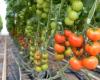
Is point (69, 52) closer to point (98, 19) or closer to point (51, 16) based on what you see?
point (98, 19)

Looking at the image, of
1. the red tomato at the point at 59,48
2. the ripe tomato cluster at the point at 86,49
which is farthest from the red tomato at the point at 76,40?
the red tomato at the point at 59,48

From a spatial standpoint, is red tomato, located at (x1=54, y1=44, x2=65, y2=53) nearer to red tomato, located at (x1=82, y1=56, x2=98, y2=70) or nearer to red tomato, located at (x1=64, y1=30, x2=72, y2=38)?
red tomato, located at (x1=64, y1=30, x2=72, y2=38)

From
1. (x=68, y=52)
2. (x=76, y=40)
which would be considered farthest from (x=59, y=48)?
(x=76, y=40)

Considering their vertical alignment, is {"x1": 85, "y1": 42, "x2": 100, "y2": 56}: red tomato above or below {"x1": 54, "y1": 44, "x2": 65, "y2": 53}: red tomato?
above

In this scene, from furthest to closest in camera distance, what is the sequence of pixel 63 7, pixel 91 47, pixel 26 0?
pixel 26 0, pixel 63 7, pixel 91 47

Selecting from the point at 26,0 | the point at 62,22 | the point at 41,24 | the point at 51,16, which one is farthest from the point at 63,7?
the point at 26,0

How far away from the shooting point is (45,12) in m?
1.43

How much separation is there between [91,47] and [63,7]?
1.13 feet

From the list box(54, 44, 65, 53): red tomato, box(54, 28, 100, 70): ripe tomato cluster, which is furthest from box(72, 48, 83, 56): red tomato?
box(54, 44, 65, 53): red tomato

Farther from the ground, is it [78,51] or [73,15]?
[73,15]

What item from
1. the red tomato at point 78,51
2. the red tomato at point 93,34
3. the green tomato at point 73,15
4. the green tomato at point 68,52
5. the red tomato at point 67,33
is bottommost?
the green tomato at point 68,52

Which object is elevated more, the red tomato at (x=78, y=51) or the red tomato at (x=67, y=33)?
the red tomato at (x=67, y=33)

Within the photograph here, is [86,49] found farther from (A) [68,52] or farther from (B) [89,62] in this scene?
(A) [68,52]

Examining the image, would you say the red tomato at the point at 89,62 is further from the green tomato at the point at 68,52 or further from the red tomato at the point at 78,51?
the green tomato at the point at 68,52
